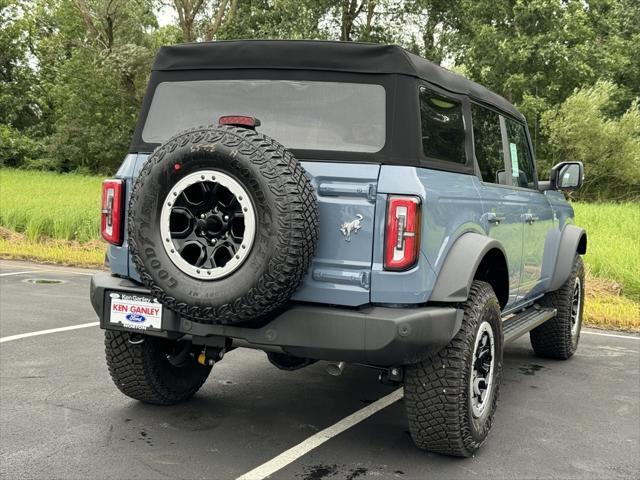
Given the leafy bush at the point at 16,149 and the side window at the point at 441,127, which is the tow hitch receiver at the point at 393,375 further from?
the leafy bush at the point at 16,149

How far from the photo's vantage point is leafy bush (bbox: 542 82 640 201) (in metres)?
27.2

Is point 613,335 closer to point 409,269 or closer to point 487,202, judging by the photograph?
point 487,202

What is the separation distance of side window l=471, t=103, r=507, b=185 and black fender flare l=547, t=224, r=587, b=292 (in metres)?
1.35

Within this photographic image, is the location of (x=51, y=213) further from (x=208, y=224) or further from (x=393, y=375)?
(x=393, y=375)

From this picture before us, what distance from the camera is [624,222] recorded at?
48.6ft

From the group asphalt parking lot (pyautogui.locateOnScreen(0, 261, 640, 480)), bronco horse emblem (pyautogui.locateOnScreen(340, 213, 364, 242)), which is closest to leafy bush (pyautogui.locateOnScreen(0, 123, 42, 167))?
asphalt parking lot (pyautogui.locateOnScreen(0, 261, 640, 480))

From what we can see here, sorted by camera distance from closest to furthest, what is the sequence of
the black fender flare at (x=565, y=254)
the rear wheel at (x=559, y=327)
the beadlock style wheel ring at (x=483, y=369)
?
the beadlock style wheel ring at (x=483, y=369) < the black fender flare at (x=565, y=254) < the rear wheel at (x=559, y=327)

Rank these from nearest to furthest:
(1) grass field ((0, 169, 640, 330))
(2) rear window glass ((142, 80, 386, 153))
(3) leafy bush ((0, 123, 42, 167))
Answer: (2) rear window glass ((142, 80, 386, 153))
(1) grass field ((0, 169, 640, 330))
(3) leafy bush ((0, 123, 42, 167))

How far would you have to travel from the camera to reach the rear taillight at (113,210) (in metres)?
3.80

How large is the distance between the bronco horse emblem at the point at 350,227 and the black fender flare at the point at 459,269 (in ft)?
1.63

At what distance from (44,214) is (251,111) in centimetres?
1176

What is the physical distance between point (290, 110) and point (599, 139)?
26.5 m

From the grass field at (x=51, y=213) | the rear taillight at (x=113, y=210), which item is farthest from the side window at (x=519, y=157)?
the grass field at (x=51, y=213)

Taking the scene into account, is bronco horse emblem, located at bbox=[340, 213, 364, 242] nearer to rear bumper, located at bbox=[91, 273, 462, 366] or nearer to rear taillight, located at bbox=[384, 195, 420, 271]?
rear taillight, located at bbox=[384, 195, 420, 271]
